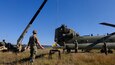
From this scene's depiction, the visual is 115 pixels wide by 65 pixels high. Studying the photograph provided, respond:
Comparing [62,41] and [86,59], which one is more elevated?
[62,41]

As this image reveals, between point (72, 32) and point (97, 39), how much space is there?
394 cm

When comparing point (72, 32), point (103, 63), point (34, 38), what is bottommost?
point (103, 63)

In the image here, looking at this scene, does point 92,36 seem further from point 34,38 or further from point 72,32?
point 34,38

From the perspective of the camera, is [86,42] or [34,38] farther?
[86,42]

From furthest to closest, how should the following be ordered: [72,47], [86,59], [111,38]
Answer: [111,38] < [72,47] < [86,59]

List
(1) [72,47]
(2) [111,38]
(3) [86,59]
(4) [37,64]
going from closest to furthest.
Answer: (4) [37,64]
(3) [86,59]
(1) [72,47]
(2) [111,38]

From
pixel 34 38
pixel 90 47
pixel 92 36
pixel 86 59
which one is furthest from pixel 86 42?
pixel 34 38

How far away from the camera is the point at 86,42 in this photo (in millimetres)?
31688

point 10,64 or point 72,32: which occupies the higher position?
point 72,32

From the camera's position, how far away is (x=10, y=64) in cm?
1351

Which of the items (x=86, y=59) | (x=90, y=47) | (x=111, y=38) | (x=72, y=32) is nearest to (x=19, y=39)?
(x=72, y=32)

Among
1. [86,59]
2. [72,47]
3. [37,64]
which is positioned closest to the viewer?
[37,64]

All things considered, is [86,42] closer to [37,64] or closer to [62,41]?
[62,41]

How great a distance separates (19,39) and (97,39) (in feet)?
37.1
